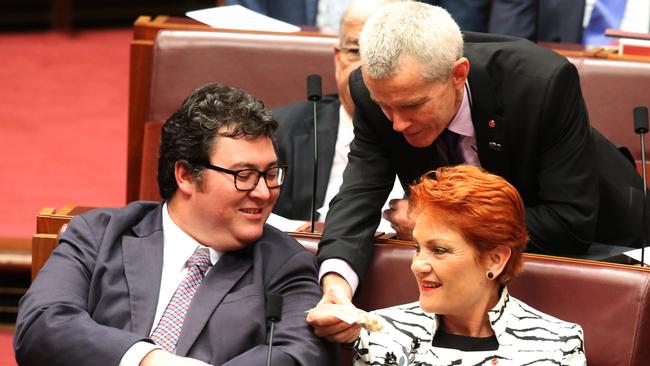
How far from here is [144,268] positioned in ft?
5.53

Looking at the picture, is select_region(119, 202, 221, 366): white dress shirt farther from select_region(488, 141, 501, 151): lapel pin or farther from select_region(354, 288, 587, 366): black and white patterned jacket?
select_region(488, 141, 501, 151): lapel pin

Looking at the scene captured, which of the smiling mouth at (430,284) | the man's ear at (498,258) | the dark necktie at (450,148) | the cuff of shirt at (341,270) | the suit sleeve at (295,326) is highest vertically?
the dark necktie at (450,148)

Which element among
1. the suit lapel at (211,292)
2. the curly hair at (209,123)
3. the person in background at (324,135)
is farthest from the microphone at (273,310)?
the person in background at (324,135)

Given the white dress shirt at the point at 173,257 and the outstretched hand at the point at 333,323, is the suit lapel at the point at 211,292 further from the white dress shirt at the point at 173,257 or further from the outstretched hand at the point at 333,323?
the outstretched hand at the point at 333,323

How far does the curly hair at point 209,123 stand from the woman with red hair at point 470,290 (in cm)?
27

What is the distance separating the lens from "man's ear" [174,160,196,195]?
172cm

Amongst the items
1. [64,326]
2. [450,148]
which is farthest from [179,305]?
[450,148]

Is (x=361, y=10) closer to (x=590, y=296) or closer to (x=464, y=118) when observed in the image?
(x=464, y=118)

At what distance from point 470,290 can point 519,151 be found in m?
0.36

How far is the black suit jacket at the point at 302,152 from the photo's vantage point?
2324 millimetres

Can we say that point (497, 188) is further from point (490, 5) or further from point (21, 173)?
point (21, 173)

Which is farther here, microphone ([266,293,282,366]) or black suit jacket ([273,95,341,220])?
black suit jacket ([273,95,341,220])

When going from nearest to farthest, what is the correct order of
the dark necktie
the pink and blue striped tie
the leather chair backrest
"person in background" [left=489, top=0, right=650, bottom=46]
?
the pink and blue striped tie < the dark necktie < the leather chair backrest < "person in background" [left=489, top=0, right=650, bottom=46]

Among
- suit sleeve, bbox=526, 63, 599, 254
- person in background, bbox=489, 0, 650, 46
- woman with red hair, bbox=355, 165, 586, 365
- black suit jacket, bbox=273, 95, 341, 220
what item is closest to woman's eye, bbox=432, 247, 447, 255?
woman with red hair, bbox=355, 165, 586, 365
